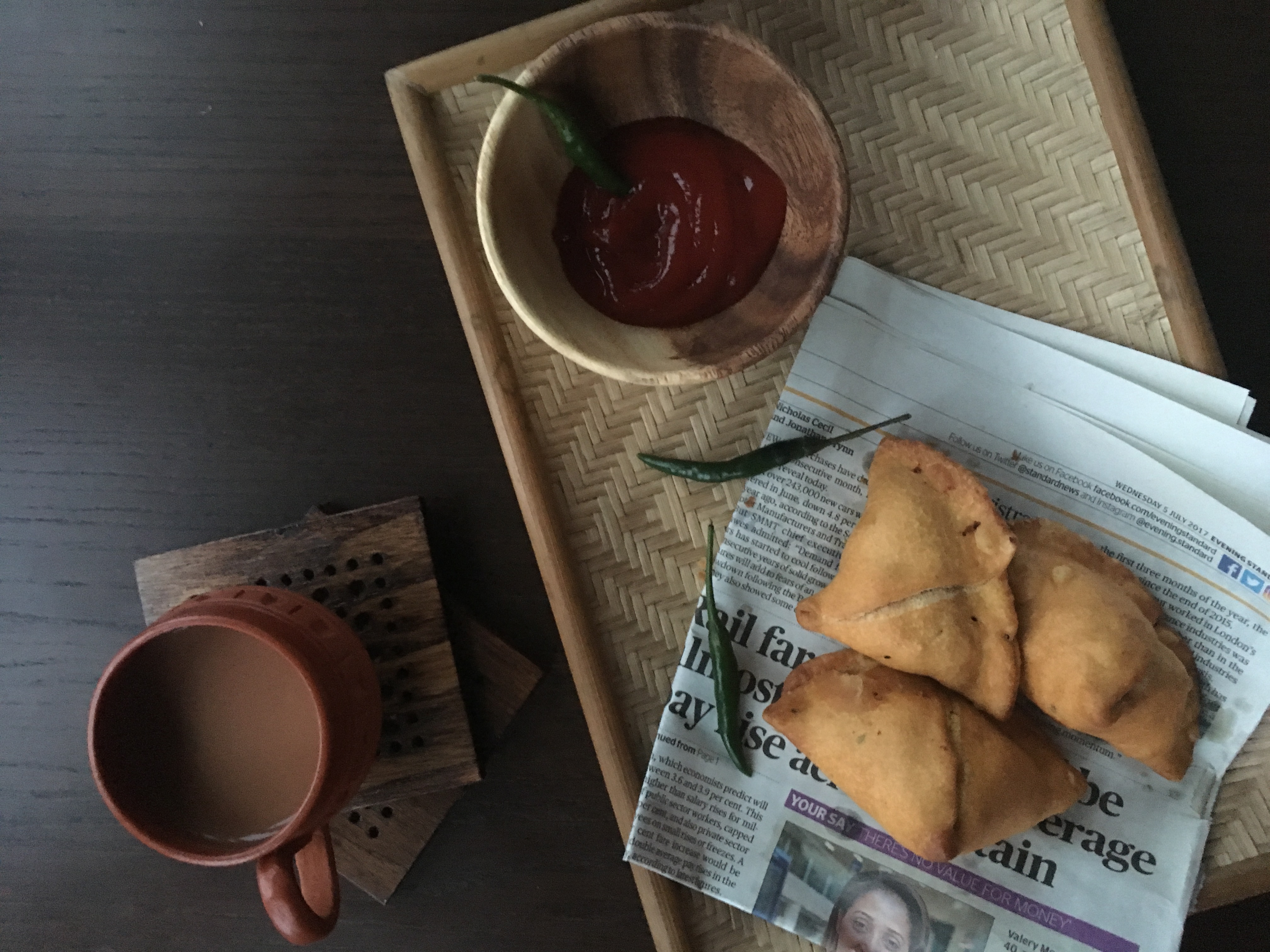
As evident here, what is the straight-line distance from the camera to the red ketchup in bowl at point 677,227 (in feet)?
2.11

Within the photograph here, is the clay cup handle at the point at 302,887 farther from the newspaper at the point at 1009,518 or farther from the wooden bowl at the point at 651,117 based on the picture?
the wooden bowl at the point at 651,117

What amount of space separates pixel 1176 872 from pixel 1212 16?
80 cm

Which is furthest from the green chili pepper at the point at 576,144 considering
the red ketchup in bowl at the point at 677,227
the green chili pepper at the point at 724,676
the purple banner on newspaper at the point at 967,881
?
the purple banner on newspaper at the point at 967,881

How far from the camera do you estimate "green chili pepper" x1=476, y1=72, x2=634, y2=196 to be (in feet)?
1.95

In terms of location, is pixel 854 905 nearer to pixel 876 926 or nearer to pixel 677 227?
pixel 876 926

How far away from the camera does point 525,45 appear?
2.43ft

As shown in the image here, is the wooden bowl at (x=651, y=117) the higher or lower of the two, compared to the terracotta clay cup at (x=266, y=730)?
higher

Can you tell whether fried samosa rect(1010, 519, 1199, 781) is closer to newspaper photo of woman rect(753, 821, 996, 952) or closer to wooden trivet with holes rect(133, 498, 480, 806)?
newspaper photo of woman rect(753, 821, 996, 952)

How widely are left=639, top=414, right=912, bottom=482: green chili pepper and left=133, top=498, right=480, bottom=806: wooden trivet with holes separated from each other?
240mm

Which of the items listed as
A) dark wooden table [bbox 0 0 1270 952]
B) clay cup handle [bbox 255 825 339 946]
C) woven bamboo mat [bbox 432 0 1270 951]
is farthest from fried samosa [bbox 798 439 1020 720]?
clay cup handle [bbox 255 825 339 946]

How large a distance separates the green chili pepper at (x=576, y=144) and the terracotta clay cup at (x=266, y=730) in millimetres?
420

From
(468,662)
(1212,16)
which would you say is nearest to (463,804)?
(468,662)

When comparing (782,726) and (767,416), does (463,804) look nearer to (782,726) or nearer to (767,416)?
(782,726)

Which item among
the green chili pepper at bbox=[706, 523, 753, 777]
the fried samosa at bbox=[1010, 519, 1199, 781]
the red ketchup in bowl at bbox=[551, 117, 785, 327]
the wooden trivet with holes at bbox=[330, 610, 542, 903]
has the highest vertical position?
the red ketchup in bowl at bbox=[551, 117, 785, 327]
